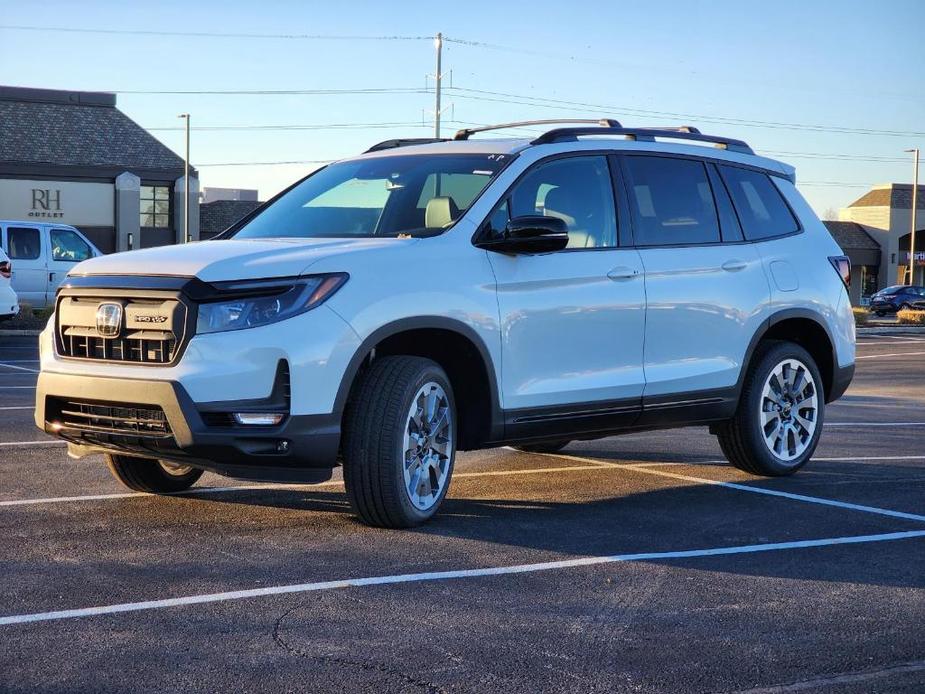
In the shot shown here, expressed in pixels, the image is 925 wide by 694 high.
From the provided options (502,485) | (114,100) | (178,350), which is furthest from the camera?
(114,100)

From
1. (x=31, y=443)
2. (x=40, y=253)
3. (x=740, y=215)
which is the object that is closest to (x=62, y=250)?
(x=40, y=253)

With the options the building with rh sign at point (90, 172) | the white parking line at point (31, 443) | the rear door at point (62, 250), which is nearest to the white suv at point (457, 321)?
the white parking line at point (31, 443)

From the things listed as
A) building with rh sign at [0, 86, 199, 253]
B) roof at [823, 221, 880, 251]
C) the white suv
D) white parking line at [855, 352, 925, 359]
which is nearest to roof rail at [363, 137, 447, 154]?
the white suv

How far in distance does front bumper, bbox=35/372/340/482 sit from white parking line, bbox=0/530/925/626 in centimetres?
86

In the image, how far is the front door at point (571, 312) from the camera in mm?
7199

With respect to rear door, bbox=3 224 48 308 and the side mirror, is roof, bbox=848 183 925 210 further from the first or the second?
the side mirror

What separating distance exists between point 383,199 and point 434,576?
104 inches

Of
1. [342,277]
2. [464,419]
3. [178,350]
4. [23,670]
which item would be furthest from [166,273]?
[23,670]

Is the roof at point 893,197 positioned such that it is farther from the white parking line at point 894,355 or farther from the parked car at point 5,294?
the parked car at point 5,294

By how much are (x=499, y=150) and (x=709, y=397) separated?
1995 millimetres

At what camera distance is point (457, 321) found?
6.86 m

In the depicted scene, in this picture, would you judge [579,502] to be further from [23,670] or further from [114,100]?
[114,100]

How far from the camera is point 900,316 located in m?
46.8

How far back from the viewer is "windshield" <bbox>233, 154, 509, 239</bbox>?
7.34m
